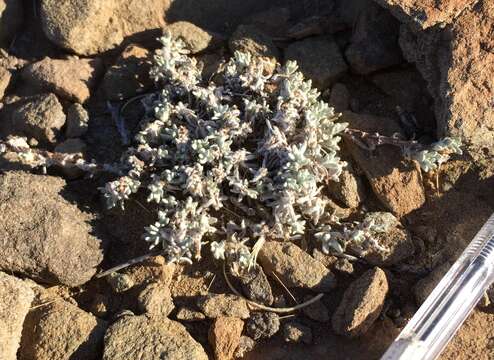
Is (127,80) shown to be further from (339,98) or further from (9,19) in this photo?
(339,98)

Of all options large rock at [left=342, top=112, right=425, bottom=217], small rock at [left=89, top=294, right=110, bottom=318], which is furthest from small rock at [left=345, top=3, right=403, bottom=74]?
small rock at [left=89, top=294, right=110, bottom=318]

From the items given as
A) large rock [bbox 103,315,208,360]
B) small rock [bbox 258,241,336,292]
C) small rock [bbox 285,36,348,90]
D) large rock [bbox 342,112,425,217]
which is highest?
small rock [bbox 285,36,348,90]

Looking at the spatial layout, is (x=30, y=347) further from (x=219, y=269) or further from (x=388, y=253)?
(x=388, y=253)

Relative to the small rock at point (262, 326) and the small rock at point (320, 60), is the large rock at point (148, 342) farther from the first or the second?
the small rock at point (320, 60)

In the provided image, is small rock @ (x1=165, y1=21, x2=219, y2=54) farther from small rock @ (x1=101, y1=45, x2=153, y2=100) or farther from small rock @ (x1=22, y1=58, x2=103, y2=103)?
small rock @ (x1=22, y1=58, x2=103, y2=103)

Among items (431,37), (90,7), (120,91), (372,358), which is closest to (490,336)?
(372,358)

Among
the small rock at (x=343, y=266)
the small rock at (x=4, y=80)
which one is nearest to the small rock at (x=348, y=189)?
the small rock at (x=343, y=266)

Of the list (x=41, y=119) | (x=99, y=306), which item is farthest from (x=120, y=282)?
(x=41, y=119)
